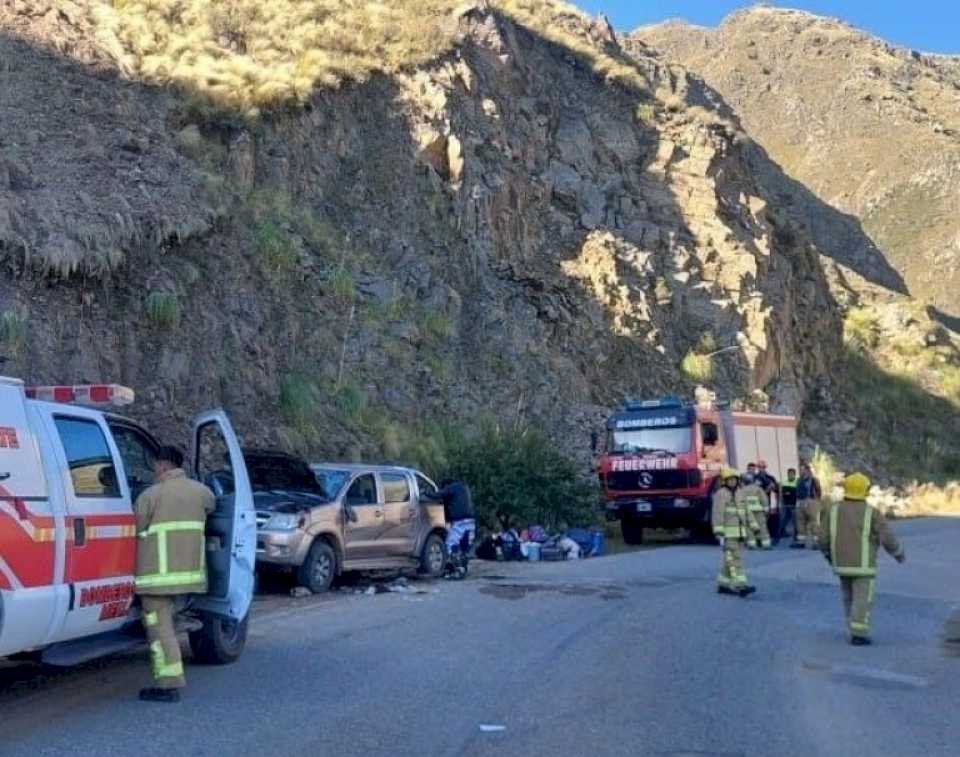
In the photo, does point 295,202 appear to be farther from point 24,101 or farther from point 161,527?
point 161,527

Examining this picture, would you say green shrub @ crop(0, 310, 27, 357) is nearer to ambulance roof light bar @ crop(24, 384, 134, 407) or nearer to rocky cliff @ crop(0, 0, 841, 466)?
rocky cliff @ crop(0, 0, 841, 466)

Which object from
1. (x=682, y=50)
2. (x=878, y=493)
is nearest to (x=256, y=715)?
(x=878, y=493)

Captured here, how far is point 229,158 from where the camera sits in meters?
26.9

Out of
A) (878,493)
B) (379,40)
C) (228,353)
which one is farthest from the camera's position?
(878,493)

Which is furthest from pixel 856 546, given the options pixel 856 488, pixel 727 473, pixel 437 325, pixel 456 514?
pixel 437 325

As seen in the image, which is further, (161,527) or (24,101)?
(24,101)

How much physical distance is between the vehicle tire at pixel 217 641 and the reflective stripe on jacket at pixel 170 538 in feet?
3.29

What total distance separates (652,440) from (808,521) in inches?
159

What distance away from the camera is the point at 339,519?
1564cm

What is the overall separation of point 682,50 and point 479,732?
359 ft

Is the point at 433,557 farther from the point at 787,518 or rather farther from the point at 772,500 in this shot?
the point at 787,518

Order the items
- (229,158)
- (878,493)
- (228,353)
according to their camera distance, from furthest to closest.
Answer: (878,493), (229,158), (228,353)

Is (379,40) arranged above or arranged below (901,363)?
above

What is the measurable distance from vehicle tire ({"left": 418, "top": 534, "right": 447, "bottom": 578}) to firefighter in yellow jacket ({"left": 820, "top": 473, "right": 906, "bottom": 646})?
7389 mm
